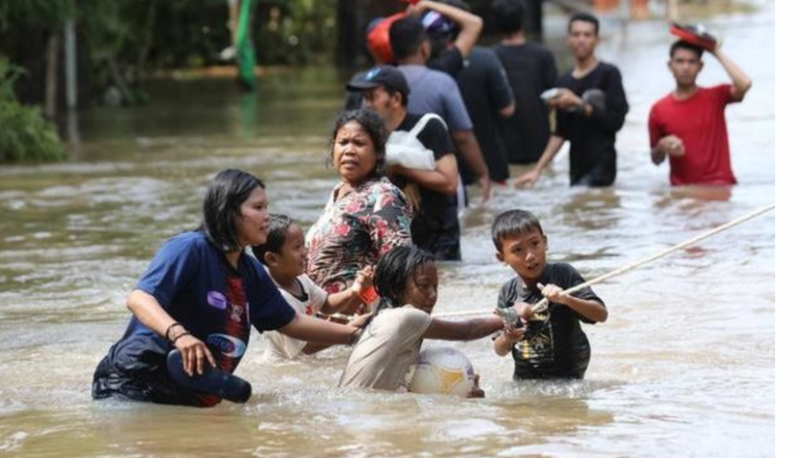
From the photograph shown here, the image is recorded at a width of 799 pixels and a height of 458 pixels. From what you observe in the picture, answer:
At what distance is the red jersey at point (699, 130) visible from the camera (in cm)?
1490

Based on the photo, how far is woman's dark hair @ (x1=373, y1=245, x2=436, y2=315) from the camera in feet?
26.5

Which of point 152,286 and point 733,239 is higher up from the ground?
point 152,286

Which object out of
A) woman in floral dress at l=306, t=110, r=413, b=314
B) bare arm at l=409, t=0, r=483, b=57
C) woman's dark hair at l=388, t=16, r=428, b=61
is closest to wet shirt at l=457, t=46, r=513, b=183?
bare arm at l=409, t=0, r=483, b=57

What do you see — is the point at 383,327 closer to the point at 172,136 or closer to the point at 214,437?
the point at 214,437

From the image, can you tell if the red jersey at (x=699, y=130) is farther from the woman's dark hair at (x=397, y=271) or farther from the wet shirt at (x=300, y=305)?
the woman's dark hair at (x=397, y=271)

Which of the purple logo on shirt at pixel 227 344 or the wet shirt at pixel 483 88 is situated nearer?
the purple logo on shirt at pixel 227 344

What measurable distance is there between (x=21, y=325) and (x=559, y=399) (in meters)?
3.70

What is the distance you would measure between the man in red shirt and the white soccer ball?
690 cm

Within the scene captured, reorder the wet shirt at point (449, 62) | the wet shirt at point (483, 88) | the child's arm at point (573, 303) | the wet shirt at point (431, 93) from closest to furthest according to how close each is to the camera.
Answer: the child's arm at point (573, 303) < the wet shirt at point (431, 93) < the wet shirt at point (449, 62) < the wet shirt at point (483, 88)

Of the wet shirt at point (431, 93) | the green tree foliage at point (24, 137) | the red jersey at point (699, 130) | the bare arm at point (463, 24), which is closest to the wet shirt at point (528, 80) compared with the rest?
the red jersey at point (699, 130)

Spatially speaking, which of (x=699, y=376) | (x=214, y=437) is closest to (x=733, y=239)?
(x=699, y=376)

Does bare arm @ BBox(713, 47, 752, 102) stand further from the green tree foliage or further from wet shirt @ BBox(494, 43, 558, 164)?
the green tree foliage

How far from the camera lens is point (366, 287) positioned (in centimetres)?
882

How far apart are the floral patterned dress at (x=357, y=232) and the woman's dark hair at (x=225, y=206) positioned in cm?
175
